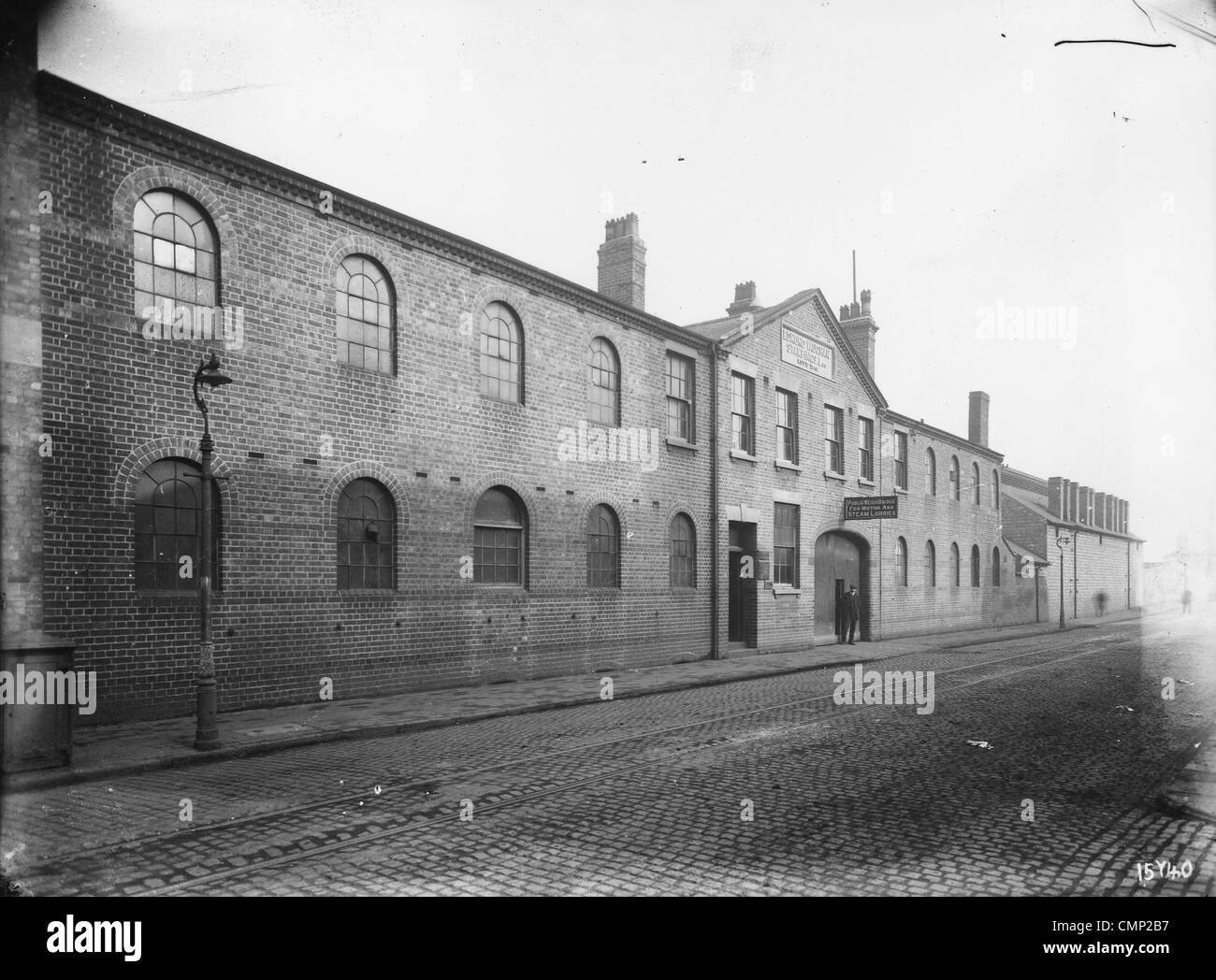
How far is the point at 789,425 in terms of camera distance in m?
23.0

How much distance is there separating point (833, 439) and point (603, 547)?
34.8 feet

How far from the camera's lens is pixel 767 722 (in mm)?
10969

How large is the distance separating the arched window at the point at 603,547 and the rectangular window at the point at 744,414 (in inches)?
190

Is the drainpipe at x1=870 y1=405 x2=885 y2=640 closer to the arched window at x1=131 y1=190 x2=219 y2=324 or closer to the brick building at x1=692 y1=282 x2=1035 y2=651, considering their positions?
the brick building at x1=692 y1=282 x2=1035 y2=651

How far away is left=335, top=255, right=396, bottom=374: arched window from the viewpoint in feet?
41.9

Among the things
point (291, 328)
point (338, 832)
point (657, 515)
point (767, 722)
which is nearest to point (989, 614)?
point (657, 515)

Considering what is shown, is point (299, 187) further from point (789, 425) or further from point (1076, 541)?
point (1076, 541)

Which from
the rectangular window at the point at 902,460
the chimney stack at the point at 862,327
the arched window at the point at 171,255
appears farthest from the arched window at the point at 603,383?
the rectangular window at the point at 902,460

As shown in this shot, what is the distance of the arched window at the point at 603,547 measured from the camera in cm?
1697

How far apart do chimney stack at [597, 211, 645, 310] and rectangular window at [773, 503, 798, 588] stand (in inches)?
258

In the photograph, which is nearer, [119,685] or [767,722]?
[119,685]

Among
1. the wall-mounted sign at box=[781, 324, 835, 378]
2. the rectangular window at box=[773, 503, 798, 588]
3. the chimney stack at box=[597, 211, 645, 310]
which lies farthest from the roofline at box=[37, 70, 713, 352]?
the rectangular window at box=[773, 503, 798, 588]
